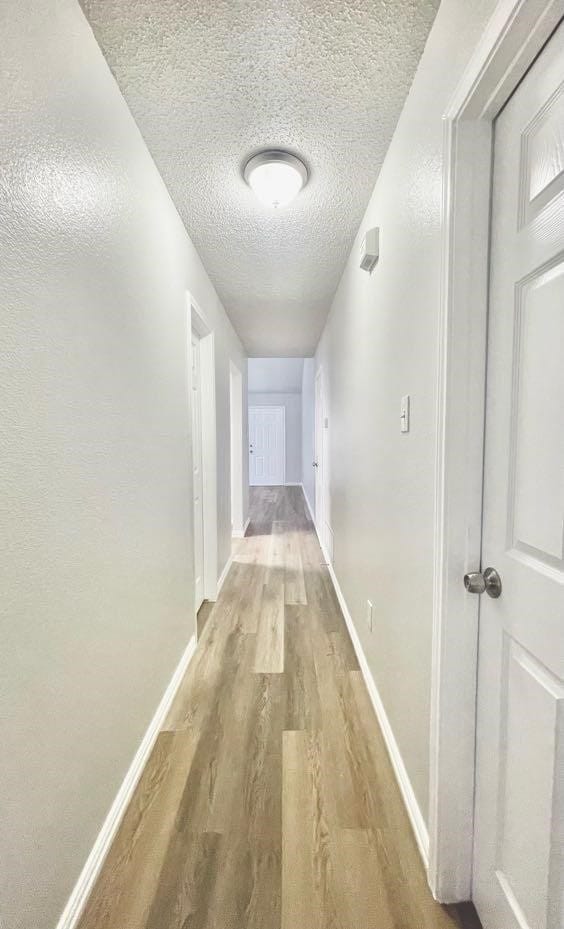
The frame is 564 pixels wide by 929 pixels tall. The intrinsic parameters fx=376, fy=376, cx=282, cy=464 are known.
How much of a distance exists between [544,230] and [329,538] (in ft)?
10.3

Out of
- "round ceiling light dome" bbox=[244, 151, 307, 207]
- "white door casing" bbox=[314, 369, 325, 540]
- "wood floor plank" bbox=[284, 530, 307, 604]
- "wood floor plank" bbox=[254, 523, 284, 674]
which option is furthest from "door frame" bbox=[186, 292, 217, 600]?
"white door casing" bbox=[314, 369, 325, 540]

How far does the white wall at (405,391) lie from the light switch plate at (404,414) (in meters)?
0.04

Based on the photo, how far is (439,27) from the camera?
0.98m

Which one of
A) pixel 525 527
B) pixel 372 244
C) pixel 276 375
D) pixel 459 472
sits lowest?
pixel 525 527

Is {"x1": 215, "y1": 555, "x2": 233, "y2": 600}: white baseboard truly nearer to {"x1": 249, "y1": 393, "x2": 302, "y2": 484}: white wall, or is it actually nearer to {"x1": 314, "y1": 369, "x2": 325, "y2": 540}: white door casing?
{"x1": 314, "y1": 369, "x2": 325, "y2": 540}: white door casing

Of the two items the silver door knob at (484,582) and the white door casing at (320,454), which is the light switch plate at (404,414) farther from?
the white door casing at (320,454)

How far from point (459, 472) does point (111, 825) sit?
4.67ft

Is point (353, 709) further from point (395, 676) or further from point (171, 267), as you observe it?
point (171, 267)

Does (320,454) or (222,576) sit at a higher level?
(320,454)

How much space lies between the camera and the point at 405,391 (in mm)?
1279

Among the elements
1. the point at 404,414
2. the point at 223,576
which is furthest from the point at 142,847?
the point at 223,576

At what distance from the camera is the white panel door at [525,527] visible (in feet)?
2.24

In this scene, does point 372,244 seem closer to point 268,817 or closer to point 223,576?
point 268,817

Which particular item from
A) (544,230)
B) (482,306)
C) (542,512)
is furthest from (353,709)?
(544,230)
